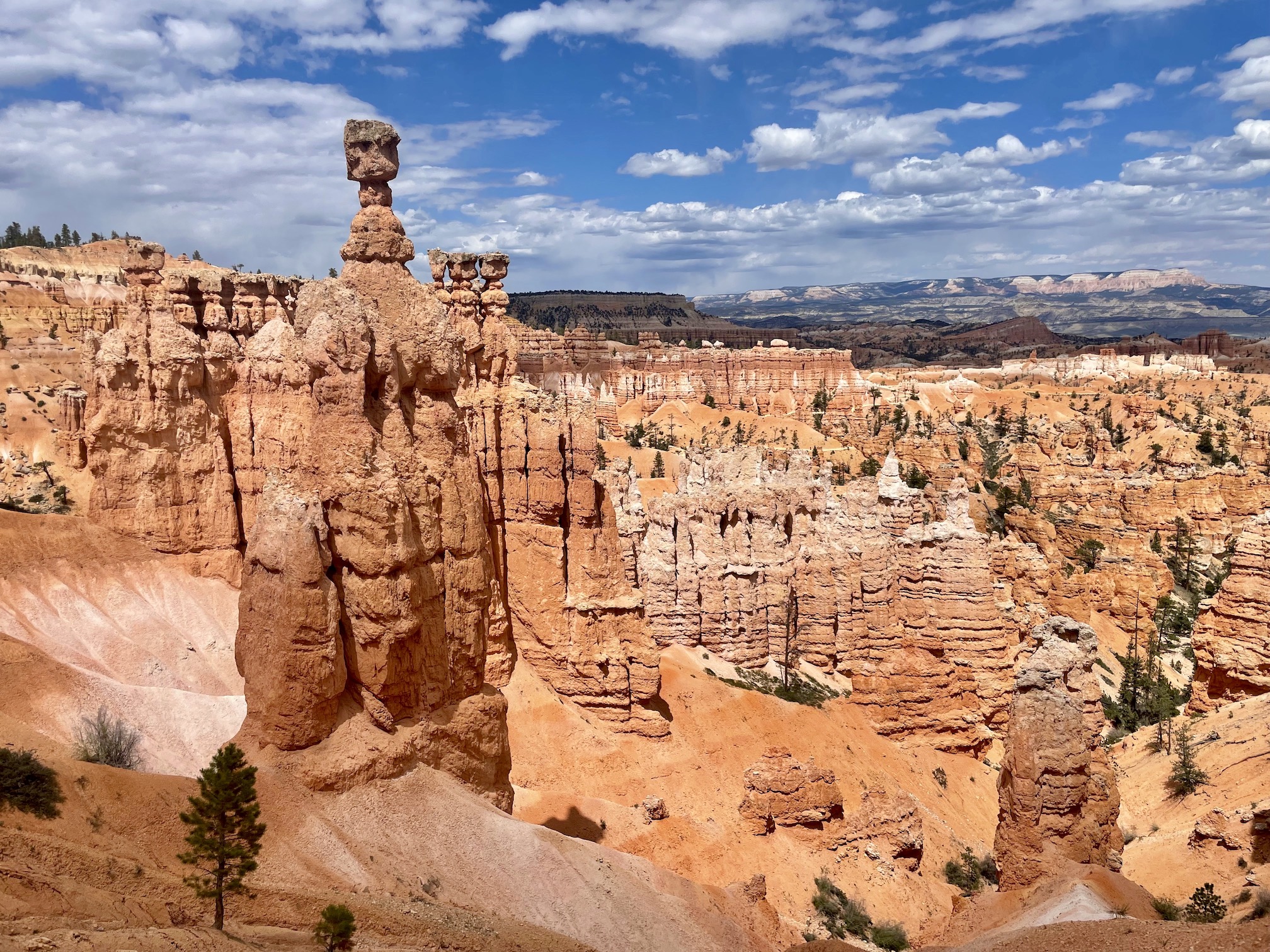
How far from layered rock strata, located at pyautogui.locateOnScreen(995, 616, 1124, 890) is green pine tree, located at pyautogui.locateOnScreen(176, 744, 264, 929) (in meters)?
13.7

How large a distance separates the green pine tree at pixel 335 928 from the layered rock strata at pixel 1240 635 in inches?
1096

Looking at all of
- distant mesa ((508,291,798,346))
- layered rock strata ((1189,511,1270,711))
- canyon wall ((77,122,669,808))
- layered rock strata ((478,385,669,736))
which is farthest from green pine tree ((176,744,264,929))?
distant mesa ((508,291,798,346))

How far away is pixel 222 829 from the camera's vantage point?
31.6 ft

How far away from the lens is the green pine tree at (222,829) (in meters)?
9.42

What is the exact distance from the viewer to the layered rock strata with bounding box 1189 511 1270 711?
26.8 meters

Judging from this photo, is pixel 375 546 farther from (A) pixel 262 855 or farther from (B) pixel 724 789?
(B) pixel 724 789

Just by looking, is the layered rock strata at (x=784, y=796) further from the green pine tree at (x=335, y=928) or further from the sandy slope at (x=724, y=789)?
the green pine tree at (x=335, y=928)

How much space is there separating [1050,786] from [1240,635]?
15633 millimetres

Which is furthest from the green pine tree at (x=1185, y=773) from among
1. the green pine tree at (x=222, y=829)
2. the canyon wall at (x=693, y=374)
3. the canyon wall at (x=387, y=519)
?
the canyon wall at (x=693, y=374)

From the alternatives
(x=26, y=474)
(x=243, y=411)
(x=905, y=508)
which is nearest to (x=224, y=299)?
(x=243, y=411)

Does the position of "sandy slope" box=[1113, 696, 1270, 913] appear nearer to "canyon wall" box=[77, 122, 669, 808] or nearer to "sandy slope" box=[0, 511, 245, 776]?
"canyon wall" box=[77, 122, 669, 808]

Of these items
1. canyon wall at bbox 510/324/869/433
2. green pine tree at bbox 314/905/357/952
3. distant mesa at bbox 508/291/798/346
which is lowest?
green pine tree at bbox 314/905/357/952

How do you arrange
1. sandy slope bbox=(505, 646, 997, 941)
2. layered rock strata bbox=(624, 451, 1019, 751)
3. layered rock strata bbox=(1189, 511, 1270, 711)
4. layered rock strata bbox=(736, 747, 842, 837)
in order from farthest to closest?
layered rock strata bbox=(624, 451, 1019, 751) → layered rock strata bbox=(1189, 511, 1270, 711) → layered rock strata bbox=(736, 747, 842, 837) → sandy slope bbox=(505, 646, 997, 941)

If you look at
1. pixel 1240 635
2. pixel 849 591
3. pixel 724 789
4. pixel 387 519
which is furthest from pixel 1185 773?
pixel 387 519
